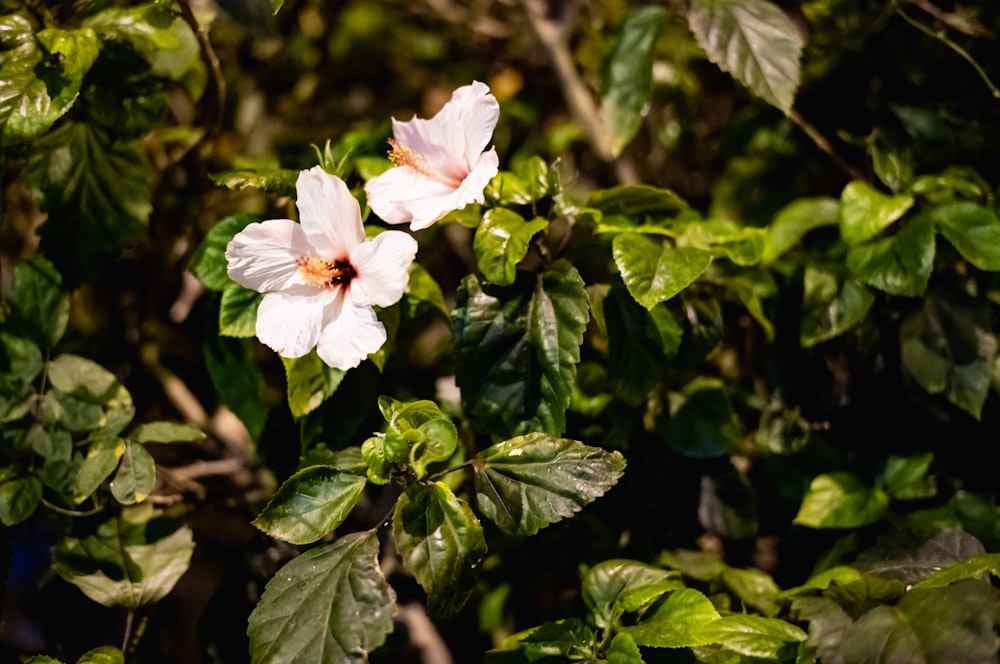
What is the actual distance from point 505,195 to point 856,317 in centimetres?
51

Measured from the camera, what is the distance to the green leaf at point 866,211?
1.01 m

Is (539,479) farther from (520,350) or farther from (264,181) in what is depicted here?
(264,181)

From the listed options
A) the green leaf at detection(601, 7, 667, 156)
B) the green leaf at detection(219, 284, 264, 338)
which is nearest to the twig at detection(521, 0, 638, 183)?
the green leaf at detection(601, 7, 667, 156)

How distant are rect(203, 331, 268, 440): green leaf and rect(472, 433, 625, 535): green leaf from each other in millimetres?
373

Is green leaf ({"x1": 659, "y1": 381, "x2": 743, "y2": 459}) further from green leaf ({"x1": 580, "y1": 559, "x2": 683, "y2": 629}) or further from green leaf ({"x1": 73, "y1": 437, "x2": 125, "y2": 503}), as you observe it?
green leaf ({"x1": 73, "y1": 437, "x2": 125, "y2": 503})

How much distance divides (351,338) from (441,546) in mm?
246

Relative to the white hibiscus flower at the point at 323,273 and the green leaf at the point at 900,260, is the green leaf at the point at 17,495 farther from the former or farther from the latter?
the green leaf at the point at 900,260

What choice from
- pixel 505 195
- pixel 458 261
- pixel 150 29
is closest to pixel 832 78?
pixel 505 195

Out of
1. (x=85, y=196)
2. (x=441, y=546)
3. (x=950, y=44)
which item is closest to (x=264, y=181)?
(x=85, y=196)

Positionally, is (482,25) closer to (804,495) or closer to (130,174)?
(130,174)

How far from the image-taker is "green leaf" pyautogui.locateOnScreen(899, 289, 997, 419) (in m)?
1.00

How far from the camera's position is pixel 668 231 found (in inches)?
39.4

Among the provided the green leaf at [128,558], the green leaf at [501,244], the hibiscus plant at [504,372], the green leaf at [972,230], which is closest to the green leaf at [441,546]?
the hibiscus plant at [504,372]

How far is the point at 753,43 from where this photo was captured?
1.09 metres
